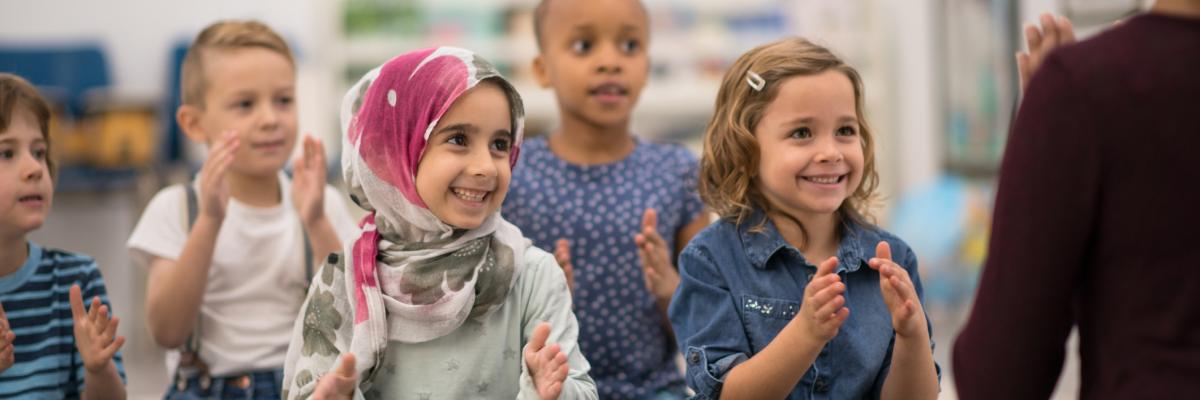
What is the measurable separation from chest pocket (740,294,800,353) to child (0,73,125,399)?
1.05 m

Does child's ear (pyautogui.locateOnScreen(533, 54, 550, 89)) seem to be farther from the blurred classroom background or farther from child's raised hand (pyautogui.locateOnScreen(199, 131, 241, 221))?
the blurred classroom background

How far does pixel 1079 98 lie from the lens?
4.32ft

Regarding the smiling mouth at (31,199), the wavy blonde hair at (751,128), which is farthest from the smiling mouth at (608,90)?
the smiling mouth at (31,199)

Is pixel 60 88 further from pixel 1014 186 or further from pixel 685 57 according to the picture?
pixel 1014 186

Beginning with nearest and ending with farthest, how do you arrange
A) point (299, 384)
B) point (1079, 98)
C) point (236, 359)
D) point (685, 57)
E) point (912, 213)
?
point (1079, 98), point (299, 384), point (236, 359), point (912, 213), point (685, 57)

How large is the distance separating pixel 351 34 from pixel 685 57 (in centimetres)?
→ 185

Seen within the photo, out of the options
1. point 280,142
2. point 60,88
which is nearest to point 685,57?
point 60,88

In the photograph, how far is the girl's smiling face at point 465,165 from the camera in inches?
72.6

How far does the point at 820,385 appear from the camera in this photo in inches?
75.4

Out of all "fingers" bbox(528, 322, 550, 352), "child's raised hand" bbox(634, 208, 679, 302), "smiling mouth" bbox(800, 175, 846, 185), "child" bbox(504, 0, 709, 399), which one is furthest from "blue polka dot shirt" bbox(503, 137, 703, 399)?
"fingers" bbox(528, 322, 550, 352)

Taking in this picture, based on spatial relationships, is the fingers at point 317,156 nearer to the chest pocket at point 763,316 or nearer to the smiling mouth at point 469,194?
the smiling mouth at point 469,194

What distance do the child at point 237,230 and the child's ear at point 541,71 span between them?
0.52m

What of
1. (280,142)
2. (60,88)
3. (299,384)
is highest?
(280,142)

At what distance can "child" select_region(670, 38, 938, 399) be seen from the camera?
6.17 feet
